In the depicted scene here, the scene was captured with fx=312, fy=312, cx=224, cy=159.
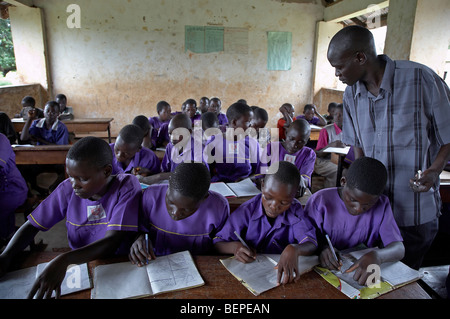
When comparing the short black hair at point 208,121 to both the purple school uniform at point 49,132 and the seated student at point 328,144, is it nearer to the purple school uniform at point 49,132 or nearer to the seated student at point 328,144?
the seated student at point 328,144

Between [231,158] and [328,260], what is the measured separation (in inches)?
62.5

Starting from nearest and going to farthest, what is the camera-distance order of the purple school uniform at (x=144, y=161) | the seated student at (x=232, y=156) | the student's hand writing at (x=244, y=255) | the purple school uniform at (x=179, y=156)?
the student's hand writing at (x=244, y=255)
the purple school uniform at (x=144, y=161)
the purple school uniform at (x=179, y=156)
the seated student at (x=232, y=156)

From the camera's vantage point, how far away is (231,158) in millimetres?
2664

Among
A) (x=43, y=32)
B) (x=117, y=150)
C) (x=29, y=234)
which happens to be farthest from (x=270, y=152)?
(x=43, y=32)

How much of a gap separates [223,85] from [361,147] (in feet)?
18.9

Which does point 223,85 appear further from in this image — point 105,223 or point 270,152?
point 105,223

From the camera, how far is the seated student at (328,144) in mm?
3623

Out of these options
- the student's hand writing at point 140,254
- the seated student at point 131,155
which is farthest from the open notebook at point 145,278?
the seated student at point 131,155

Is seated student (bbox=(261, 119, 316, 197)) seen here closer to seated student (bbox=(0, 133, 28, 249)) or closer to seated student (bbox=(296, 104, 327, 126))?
seated student (bbox=(0, 133, 28, 249))

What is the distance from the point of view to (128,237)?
4.74 ft

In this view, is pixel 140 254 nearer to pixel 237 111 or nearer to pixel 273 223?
pixel 273 223

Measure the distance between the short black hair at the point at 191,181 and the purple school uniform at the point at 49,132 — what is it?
3004mm

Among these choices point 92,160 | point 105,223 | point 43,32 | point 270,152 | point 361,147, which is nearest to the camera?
point 92,160

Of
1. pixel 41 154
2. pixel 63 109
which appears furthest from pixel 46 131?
pixel 63 109
